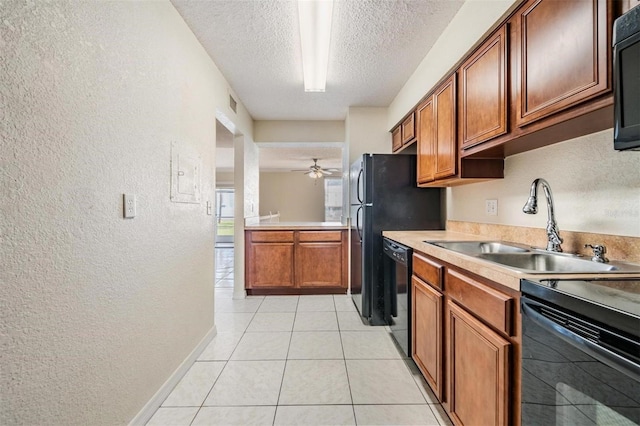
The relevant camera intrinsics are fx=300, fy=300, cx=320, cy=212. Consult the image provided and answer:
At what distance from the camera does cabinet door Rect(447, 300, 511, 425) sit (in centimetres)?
103

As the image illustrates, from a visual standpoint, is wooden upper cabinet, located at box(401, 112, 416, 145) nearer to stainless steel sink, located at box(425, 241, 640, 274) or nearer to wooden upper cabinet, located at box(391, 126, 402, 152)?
wooden upper cabinet, located at box(391, 126, 402, 152)

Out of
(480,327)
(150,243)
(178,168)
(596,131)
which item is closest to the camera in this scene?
(480,327)

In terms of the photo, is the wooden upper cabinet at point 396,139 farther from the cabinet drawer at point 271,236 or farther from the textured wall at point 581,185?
the cabinet drawer at point 271,236

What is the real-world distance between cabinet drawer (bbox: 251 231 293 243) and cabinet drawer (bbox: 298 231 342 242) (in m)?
0.14

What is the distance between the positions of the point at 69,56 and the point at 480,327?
185 cm

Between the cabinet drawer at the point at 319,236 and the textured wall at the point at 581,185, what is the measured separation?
Answer: 84.4 inches

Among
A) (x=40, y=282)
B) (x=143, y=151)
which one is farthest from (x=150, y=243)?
(x=40, y=282)

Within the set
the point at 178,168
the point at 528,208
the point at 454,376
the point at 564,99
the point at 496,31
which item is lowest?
the point at 454,376

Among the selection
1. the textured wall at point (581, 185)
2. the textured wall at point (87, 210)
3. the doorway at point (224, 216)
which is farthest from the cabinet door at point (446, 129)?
the doorway at point (224, 216)

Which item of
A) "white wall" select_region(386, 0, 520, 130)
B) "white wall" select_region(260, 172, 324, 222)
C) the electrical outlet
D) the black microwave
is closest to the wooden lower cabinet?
the black microwave

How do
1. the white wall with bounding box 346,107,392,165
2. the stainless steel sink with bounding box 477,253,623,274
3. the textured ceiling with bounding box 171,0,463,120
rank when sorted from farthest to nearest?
1. the white wall with bounding box 346,107,392,165
2. the textured ceiling with bounding box 171,0,463,120
3. the stainless steel sink with bounding box 477,253,623,274

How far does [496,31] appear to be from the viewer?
1.56 m

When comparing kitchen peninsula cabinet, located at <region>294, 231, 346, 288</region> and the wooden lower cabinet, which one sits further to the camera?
kitchen peninsula cabinet, located at <region>294, 231, 346, 288</region>

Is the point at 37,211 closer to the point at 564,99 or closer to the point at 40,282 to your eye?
the point at 40,282
